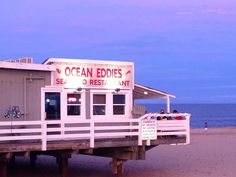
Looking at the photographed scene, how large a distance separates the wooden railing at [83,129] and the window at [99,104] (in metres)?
0.49

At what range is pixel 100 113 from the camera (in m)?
24.5

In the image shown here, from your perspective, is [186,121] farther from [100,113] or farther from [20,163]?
[20,163]

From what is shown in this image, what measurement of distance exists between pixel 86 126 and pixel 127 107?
2.44m

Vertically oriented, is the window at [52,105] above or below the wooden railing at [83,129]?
above

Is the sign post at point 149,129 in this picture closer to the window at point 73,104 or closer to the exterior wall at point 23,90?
the window at point 73,104

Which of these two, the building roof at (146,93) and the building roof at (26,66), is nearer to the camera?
the building roof at (26,66)

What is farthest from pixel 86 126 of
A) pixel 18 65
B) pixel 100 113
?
pixel 18 65

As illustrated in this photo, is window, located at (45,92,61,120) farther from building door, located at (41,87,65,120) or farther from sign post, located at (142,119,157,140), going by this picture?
sign post, located at (142,119,157,140)

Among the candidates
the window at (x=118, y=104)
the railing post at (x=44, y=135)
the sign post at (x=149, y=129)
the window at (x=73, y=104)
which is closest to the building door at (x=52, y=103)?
the window at (x=73, y=104)

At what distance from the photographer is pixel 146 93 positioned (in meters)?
26.8

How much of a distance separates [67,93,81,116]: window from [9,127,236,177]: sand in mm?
3199

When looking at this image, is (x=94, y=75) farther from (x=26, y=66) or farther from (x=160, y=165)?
(x=160, y=165)

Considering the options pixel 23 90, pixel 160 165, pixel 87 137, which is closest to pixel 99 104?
pixel 87 137

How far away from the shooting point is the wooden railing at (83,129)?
20.4m
